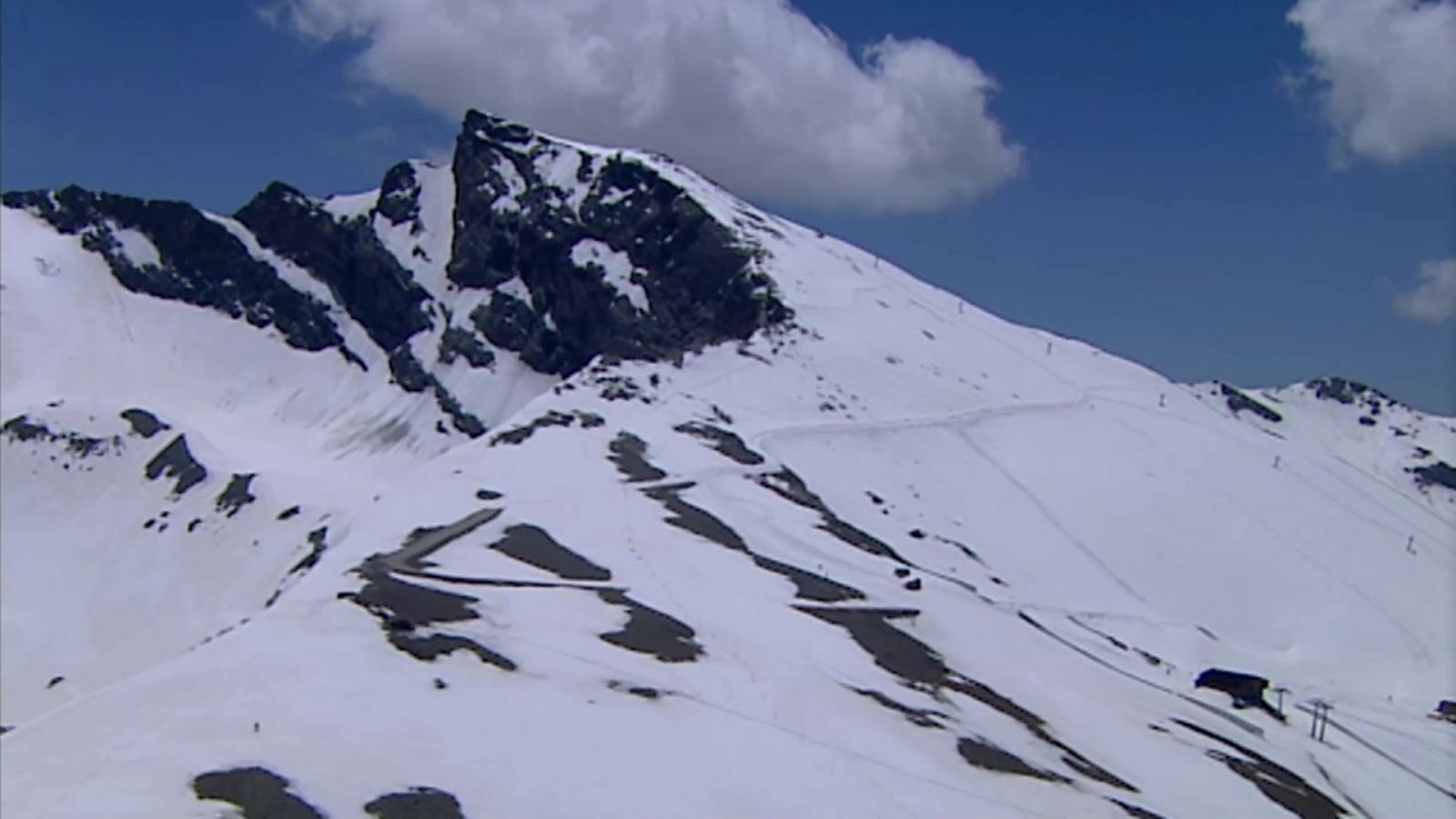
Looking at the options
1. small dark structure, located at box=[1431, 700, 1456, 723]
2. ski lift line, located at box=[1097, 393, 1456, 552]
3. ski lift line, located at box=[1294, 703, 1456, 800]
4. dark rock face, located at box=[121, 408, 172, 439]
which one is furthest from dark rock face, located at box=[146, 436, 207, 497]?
small dark structure, located at box=[1431, 700, 1456, 723]

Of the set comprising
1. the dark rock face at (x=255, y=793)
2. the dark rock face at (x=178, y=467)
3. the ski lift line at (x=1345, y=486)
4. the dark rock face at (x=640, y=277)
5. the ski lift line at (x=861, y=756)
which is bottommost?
the dark rock face at (x=255, y=793)

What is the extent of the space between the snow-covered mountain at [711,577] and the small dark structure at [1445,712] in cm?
95

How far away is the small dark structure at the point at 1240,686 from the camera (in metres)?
64.5

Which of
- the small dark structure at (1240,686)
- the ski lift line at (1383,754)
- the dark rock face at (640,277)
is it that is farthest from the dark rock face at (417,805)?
the dark rock face at (640,277)

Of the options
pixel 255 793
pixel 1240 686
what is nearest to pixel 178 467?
pixel 1240 686

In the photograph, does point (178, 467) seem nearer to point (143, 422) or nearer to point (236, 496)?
point (236, 496)

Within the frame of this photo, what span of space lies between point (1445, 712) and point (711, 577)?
49789mm

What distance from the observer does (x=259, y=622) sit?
3884 cm

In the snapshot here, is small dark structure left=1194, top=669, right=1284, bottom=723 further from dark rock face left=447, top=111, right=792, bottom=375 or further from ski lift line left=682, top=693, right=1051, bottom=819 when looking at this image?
dark rock face left=447, top=111, right=792, bottom=375

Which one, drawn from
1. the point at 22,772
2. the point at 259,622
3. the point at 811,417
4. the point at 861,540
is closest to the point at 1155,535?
the point at 811,417

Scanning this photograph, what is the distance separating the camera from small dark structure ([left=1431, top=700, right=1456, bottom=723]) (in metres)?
77.1

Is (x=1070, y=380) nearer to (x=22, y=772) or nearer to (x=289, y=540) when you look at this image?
(x=289, y=540)

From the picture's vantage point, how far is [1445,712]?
3095 inches

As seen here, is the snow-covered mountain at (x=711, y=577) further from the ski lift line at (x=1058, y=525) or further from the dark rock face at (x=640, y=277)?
the dark rock face at (x=640, y=277)
